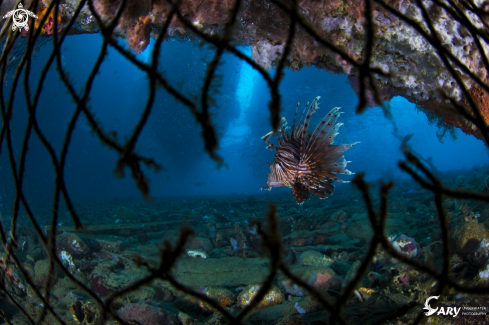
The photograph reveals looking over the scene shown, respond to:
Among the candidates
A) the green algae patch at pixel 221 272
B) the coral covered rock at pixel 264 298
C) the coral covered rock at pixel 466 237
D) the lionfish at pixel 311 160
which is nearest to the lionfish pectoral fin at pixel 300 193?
the lionfish at pixel 311 160

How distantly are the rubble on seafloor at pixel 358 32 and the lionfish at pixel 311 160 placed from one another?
3.08ft

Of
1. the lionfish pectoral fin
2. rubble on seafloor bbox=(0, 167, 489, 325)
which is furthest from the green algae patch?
the lionfish pectoral fin

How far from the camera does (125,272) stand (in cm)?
479

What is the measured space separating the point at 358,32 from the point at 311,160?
1.74 meters

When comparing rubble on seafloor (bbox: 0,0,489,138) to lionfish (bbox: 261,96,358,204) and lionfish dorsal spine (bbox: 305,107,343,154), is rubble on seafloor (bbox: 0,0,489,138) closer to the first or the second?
lionfish dorsal spine (bbox: 305,107,343,154)

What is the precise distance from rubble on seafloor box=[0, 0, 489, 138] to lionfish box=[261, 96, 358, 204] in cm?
94

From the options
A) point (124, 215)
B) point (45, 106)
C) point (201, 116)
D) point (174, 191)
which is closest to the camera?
point (201, 116)

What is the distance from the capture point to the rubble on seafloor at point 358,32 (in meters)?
2.74

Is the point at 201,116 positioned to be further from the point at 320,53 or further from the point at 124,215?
the point at 124,215

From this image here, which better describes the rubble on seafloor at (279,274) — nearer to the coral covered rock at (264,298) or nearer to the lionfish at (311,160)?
the coral covered rock at (264,298)

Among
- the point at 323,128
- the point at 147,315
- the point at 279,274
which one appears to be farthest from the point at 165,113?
the point at 323,128

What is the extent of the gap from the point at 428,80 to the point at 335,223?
15.6 feet

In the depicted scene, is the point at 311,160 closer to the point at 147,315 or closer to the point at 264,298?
the point at 264,298

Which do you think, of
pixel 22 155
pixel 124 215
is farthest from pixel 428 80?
pixel 124 215
